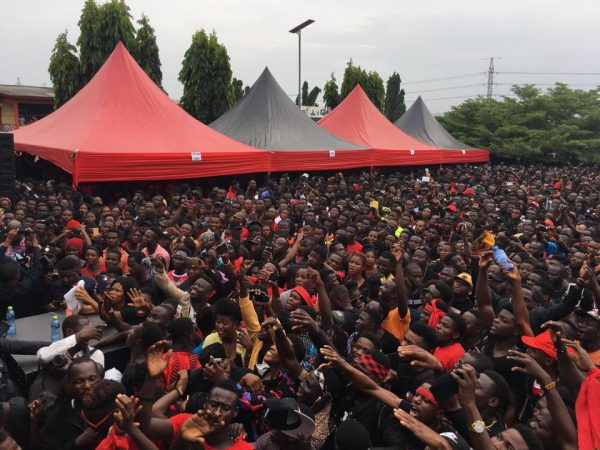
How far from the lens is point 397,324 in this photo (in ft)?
13.5

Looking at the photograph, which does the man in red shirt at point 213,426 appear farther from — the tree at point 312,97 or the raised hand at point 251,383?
the tree at point 312,97

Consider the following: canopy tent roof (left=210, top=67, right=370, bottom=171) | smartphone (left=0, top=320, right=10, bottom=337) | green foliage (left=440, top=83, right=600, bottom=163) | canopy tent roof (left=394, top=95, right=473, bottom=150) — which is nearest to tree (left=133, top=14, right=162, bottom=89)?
canopy tent roof (left=210, top=67, right=370, bottom=171)

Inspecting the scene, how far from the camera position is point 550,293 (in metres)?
4.70

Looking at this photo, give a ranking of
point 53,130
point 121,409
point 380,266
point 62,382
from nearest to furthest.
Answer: point 121,409 < point 62,382 < point 380,266 < point 53,130

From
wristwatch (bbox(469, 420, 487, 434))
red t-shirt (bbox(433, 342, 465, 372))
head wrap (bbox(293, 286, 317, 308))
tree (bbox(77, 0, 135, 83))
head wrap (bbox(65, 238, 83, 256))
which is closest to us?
wristwatch (bbox(469, 420, 487, 434))

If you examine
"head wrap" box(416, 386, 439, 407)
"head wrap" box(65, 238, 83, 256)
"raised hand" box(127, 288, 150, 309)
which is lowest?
"head wrap" box(416, 386, 439, 407)

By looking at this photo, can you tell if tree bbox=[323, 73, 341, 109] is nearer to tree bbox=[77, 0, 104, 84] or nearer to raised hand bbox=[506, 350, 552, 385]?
tree bbox=[77, 0, 104, 84]

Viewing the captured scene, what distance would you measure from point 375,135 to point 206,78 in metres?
8.59

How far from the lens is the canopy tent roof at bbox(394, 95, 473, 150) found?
24058 mm

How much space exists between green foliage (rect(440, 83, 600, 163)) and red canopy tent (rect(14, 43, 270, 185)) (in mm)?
18218

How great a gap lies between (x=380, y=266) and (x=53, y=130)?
11.2 meters

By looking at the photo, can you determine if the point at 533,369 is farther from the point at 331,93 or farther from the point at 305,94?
the point at 305,94

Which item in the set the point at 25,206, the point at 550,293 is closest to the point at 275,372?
the point at 550,293

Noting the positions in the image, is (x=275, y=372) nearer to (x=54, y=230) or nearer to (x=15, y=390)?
(x=15, y=390)
